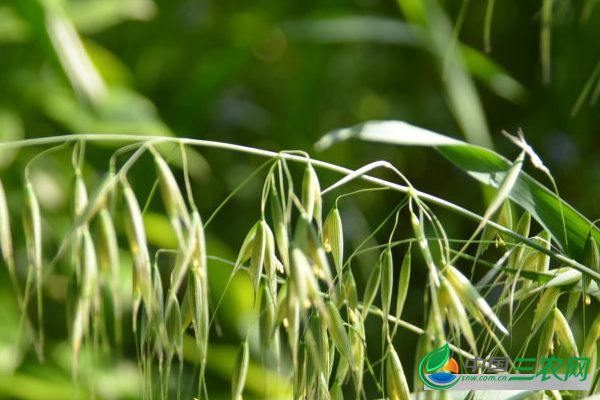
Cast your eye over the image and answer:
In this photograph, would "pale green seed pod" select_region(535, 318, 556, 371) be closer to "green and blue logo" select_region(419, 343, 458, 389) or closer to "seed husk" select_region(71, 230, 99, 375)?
"green and blue logo" select_region(419, 343, 458, 389)

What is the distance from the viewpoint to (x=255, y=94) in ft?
4.97

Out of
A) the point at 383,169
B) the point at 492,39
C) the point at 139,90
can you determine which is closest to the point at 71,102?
the point at 139,90

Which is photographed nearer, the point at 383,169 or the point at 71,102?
the point at 71,102

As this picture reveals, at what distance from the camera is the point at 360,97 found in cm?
142

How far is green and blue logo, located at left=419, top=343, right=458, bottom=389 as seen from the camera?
29cm

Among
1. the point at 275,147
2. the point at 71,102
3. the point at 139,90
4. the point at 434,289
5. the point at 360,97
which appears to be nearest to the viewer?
the point at 434,289

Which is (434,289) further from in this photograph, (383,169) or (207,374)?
(383,169)

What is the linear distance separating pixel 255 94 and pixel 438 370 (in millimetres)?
1249

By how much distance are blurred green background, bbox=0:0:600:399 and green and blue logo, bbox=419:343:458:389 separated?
514 mm

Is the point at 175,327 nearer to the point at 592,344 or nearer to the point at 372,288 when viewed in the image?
the point at 372,288

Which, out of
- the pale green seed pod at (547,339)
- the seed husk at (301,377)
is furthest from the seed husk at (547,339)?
the seed husk at (301,377)

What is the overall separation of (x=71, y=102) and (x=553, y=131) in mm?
779

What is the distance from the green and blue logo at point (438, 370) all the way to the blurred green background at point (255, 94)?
51 cm

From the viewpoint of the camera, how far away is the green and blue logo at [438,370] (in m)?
0.29
